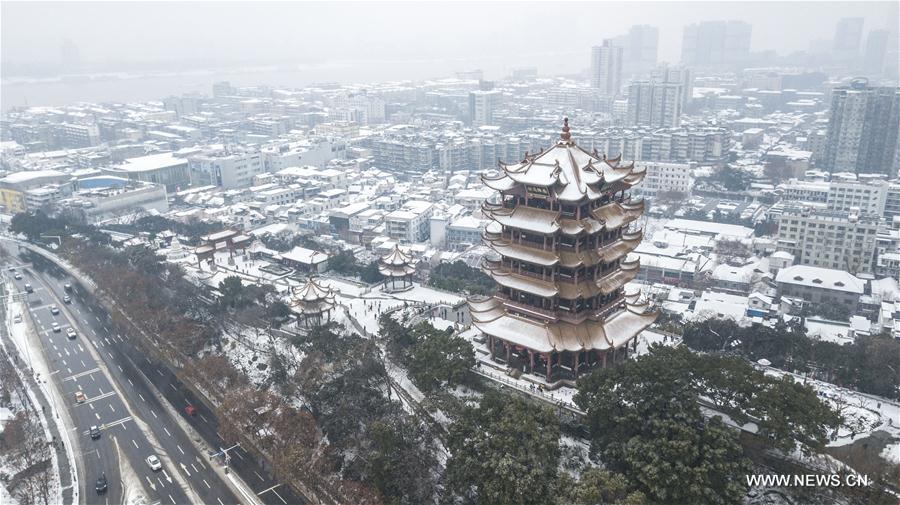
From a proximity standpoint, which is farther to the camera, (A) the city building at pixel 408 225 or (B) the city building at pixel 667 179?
(B) the city building at pixel 667 179

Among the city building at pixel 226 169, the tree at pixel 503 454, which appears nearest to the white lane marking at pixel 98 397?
the tree at pixel 503 454

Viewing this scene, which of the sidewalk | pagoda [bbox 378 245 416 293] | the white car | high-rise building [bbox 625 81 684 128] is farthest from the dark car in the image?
high-rise building [bbox 625 81 684 128]

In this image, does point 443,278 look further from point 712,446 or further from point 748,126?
point 748,126

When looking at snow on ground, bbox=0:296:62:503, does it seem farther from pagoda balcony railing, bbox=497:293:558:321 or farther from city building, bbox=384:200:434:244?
city building, bbox=384:200:434:244

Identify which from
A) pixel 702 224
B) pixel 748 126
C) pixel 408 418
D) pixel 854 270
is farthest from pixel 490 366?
pixel 748 126

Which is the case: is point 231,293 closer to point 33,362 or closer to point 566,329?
point 33,362

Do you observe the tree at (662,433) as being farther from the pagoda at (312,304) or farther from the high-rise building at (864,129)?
the high-rise building at (864,129)
